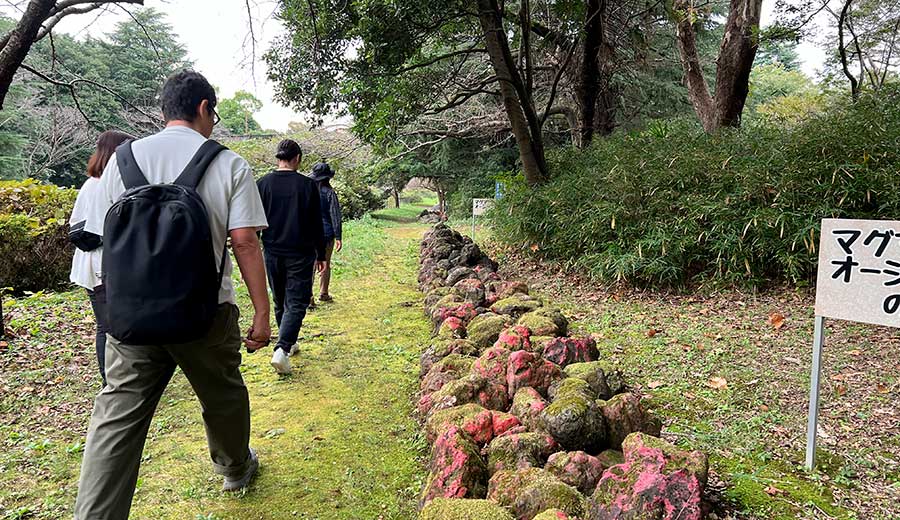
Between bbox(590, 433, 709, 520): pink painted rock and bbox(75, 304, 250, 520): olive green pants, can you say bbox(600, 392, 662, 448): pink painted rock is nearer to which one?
bbox(590, 433, 709, 520): pink painted rock

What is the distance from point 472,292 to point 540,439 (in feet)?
8.23

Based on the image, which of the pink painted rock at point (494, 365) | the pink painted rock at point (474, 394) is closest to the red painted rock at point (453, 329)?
the pink painted rock at point (494, 365)

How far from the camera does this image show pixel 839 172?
182 inches

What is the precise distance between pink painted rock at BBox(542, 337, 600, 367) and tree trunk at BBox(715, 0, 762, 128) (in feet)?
18.7

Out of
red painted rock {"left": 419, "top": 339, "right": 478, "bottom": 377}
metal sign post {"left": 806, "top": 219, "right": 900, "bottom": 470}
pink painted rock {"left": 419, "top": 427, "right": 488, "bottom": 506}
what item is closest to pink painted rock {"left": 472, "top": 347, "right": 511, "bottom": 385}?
red painted rock {"left": 419, "top": 339, "right": 478, "bottom": 377}

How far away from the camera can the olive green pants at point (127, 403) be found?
5.65 ft

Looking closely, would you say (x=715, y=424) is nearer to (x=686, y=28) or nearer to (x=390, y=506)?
(x=390, y=506)

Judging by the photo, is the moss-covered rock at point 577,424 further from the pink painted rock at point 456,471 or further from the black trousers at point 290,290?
the black trousers at point 290,290

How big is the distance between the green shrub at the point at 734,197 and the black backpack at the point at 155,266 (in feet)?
14.8

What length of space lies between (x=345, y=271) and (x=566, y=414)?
6558mm

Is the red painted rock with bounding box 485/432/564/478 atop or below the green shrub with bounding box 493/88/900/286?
below

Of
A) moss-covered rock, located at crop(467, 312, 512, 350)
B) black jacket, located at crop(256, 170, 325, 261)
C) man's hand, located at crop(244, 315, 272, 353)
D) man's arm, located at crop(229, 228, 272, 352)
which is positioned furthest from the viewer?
black jacket, located at crop(256, 170, 325, 261)

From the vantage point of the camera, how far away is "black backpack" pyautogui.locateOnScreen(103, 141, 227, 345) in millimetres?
1657

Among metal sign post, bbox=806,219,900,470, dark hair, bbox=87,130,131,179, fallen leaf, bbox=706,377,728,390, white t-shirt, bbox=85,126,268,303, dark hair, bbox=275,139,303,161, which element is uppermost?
dark hair, bbox=275,139,303,161
